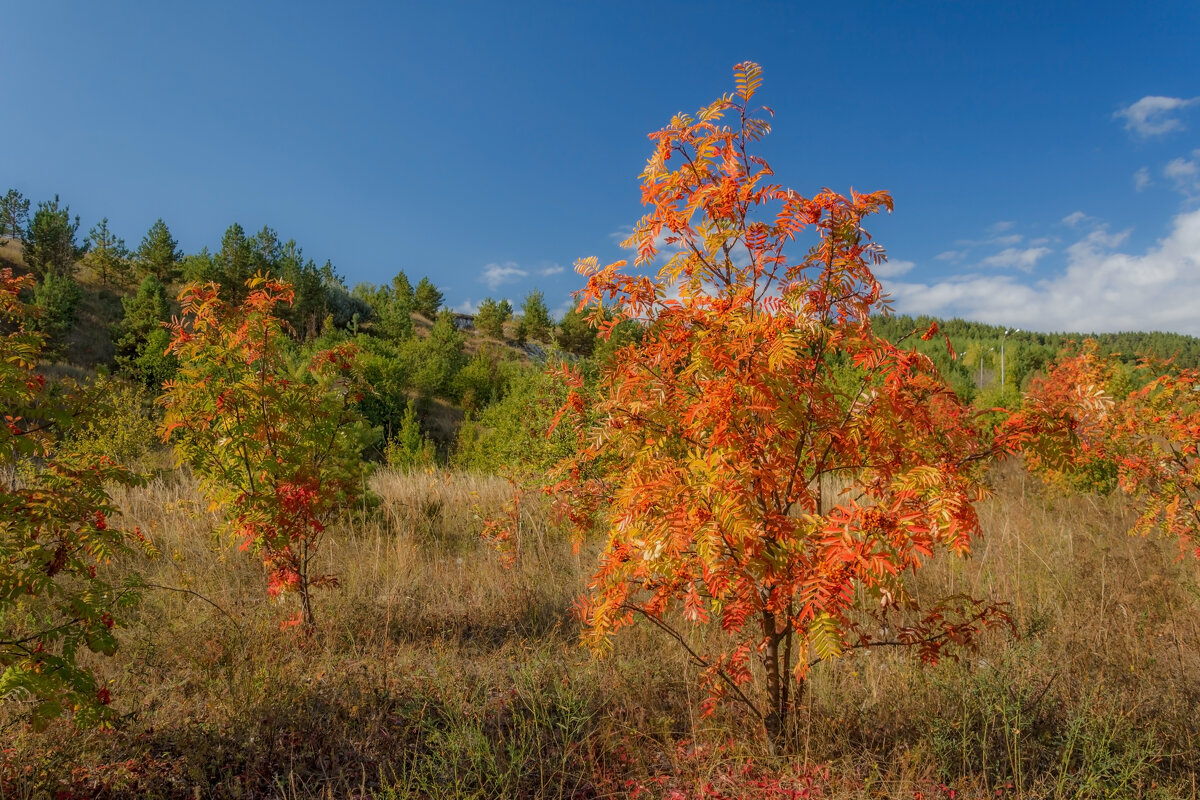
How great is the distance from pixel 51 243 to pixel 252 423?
128 ft

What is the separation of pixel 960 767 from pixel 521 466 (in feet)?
20.0

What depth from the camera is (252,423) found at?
12.9 feet

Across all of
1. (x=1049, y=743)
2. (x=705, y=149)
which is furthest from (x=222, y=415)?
(x=1049, y=743)

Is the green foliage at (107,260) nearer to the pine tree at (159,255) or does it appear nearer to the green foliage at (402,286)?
the pine tree at (159,255)

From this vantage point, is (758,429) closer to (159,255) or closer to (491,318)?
(159,255)

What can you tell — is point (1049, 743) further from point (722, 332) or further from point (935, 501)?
point (722, 332)

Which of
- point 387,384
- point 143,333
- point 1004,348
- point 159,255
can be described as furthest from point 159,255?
point 1004,348

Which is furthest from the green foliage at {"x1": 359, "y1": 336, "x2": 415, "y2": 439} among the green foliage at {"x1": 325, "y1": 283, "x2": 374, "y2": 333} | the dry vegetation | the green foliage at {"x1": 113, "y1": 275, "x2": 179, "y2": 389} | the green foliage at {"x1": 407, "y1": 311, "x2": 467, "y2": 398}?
the dry vegetation

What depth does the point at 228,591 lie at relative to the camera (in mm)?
4824

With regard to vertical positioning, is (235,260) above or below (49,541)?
above

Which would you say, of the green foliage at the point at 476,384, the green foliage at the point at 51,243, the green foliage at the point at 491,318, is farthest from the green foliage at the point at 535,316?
the green foliage at the point at 51,243

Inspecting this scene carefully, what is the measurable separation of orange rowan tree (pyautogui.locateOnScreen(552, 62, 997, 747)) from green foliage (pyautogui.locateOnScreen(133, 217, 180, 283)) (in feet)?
133

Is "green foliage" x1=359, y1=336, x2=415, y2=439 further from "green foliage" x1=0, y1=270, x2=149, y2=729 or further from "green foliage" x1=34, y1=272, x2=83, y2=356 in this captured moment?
"green foliage" x1=0, y1=270, x2=149, y2=729

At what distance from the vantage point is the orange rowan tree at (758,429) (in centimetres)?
199
